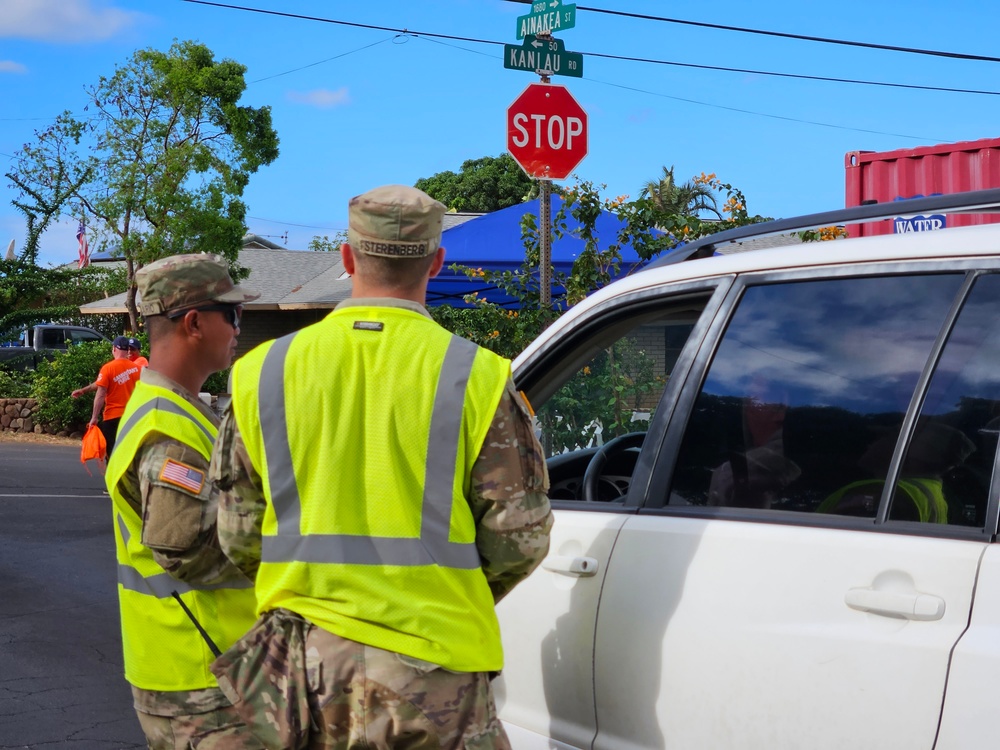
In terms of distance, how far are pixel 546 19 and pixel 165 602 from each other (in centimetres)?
602

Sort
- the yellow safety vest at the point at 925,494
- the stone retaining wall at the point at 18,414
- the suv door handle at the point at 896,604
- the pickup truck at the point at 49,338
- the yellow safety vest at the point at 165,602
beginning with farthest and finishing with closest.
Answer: the pickup truck at the point at 49,338
the stone retaining wall at the point at 18,414
the yellow safety vest at the point at 165,602
the yellow safety vest at the point at 925,494
the suv door handle at the point at 896,604

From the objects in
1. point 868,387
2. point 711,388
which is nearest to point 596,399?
point 711,388

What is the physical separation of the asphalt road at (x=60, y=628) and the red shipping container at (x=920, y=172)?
6377 millimetres

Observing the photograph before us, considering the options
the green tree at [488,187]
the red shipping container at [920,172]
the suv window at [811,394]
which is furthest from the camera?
the green tree at [488,187]

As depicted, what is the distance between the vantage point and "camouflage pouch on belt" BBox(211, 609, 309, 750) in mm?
2002

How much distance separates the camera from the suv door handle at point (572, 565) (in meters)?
2.67

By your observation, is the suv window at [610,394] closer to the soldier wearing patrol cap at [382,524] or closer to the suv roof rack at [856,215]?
the suv roof rack at [856,215]

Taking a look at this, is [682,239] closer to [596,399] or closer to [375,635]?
[596,399]

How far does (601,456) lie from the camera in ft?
11.1

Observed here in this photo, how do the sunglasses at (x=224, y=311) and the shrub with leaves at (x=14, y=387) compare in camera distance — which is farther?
the shrub with leaves at (x=14, y=387)

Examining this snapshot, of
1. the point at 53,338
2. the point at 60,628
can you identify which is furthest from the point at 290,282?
the point at 60,628

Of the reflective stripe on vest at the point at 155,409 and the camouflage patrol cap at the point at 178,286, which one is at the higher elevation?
the camouflage patrol cap at the point at 178,286

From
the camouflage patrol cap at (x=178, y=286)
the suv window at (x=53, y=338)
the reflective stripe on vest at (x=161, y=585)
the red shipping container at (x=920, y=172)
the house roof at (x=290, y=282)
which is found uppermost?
the house roof at (x=290, y=282)

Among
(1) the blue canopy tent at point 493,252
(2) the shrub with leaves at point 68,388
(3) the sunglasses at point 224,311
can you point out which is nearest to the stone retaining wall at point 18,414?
(2) the shrub with leaves at point 68,388
